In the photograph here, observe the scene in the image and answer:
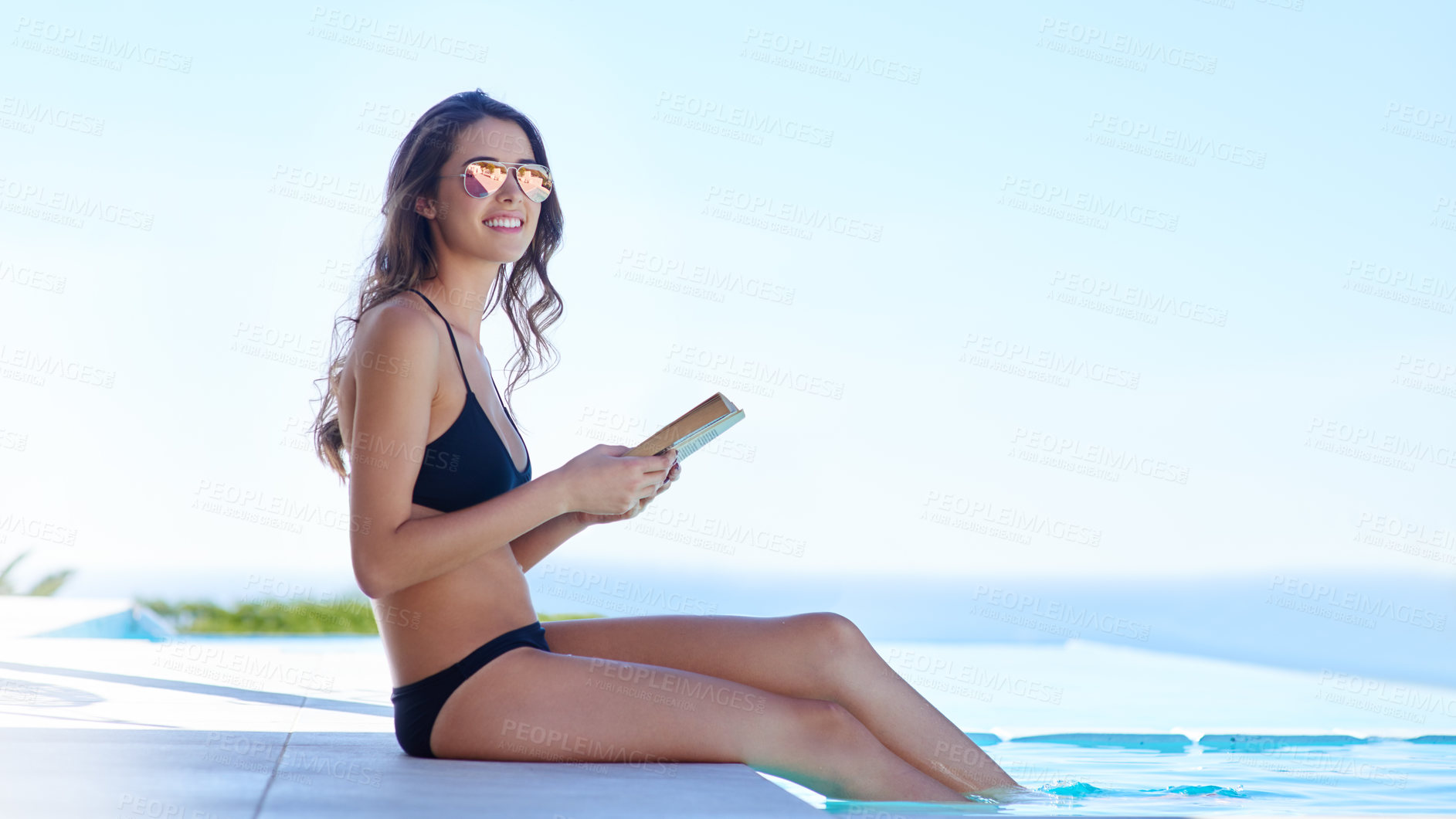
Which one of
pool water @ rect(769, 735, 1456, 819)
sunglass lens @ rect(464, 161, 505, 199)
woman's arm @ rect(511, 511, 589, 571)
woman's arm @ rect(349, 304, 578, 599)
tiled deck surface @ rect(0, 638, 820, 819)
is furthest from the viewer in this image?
woman's arm @ rect(511, 511, 589, 571)

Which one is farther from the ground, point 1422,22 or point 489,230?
point 1422,22

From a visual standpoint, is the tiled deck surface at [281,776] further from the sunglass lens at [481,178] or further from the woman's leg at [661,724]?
the sunglass lens at [481,178]

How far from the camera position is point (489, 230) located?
6.64ft

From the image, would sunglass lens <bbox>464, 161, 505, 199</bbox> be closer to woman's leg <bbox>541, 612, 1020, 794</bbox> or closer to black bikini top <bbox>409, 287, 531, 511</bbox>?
black bikini top <bbox>409, 287, 531, 511</bbox>

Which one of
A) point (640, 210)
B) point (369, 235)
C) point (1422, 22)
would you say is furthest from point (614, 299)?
point (1422, 22)

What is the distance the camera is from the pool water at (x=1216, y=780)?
6.23ft

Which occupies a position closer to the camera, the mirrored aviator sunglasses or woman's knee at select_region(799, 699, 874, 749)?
woman's knee at select_region(799, 699, 874, 749)

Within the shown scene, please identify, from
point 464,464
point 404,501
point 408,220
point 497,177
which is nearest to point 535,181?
point 497,177

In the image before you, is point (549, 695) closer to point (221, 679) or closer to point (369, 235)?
point (369, 235)

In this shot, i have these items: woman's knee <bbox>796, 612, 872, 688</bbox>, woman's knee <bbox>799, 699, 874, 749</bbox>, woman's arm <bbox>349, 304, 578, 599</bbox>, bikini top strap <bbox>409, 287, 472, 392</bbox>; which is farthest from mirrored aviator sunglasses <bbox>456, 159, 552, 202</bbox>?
woman's knee <bbox>799, 699, 874, 749</bbox>

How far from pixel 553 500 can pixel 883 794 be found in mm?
684

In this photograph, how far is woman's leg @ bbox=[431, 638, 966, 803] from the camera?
68.4 inches

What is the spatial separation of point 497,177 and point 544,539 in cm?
69

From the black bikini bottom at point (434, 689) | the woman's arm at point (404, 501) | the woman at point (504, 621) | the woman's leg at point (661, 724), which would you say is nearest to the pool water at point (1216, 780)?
the woman's leg at point (661, 724)
